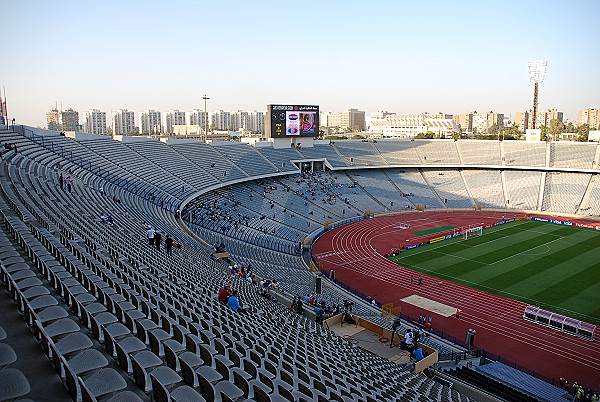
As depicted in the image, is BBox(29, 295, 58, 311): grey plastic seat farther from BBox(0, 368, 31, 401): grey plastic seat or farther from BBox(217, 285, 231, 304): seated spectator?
BBox(217, 285, 231, 304): seated spectator

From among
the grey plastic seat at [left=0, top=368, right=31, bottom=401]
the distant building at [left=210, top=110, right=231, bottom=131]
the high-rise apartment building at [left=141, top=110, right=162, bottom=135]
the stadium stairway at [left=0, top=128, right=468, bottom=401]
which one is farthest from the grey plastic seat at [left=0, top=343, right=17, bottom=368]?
the distant building at [left=210, top=110, right=231, bottom=131]

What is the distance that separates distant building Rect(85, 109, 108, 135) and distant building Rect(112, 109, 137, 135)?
5.26 metres

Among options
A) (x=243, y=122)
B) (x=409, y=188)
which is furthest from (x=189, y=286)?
(x=243, y=122)

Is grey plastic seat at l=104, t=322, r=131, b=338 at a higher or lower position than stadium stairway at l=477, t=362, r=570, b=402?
higher

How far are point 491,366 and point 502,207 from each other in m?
43.4

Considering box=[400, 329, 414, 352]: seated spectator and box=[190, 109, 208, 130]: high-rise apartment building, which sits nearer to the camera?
box=[400, 329, 414, 352]: seated spectator

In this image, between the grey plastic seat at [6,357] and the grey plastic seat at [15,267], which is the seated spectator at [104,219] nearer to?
the grey plastic seat at [15,267]

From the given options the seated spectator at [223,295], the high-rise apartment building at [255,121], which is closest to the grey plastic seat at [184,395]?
the seated spectator at [223,295]

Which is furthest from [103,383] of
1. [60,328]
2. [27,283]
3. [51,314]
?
[27,283]

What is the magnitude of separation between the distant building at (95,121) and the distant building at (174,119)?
73.0 ft

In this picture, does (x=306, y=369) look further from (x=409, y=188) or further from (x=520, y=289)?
(x=409, y=188)

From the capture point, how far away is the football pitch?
2767 cm

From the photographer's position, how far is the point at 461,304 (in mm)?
27125

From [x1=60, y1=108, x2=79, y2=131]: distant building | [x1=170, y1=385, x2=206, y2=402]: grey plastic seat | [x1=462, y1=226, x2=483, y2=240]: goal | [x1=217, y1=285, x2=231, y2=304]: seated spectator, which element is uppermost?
[x1=60, y1=108, x2=79, y2=131]: distant building
